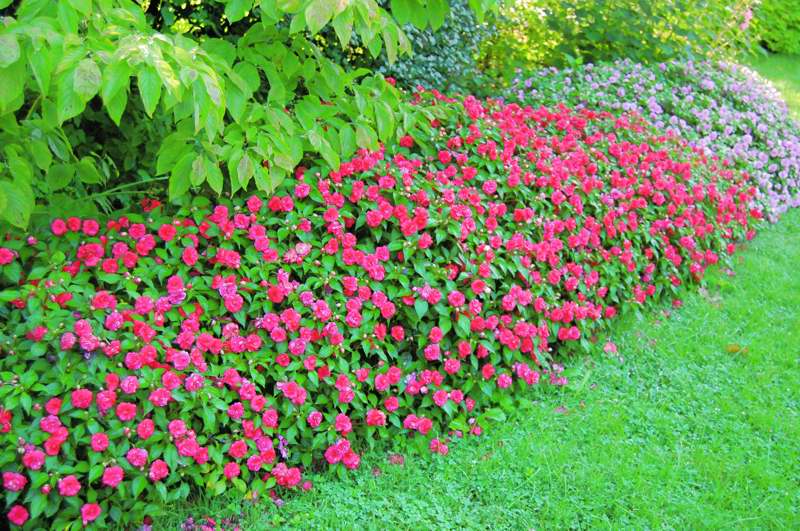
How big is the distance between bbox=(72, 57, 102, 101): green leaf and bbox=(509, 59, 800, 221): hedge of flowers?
12.9 ft

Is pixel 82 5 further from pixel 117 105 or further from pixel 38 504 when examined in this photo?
pixel 38 504

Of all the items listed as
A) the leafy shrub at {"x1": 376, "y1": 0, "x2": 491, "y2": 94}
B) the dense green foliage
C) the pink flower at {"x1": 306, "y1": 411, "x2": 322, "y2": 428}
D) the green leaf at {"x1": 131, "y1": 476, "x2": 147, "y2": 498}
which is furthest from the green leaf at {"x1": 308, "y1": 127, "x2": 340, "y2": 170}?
the leafy shrub at {"x1": 376, "y1": 0, "x2": 491, "y2": 94}

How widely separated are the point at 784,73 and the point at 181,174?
410 inches

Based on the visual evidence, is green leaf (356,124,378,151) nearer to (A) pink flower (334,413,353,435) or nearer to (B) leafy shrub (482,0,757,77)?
(A) pink flower (334,413,353,435)

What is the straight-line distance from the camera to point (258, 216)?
123 inches

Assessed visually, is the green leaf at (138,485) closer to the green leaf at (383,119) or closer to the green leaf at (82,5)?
the green leaf at (82,5)

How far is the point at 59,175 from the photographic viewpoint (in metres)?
2.91

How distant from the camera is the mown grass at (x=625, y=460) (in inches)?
107

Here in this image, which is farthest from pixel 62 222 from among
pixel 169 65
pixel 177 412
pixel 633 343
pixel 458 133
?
pixel 633 343

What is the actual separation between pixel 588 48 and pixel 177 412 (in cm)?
542

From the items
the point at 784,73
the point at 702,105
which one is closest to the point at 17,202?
the point at 702,105

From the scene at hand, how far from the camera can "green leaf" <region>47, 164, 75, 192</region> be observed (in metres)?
2.89

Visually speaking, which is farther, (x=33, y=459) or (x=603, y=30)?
(x=603, y=30)

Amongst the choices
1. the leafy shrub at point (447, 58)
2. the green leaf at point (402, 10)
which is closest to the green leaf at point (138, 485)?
the green leaf at point (402, 10)
